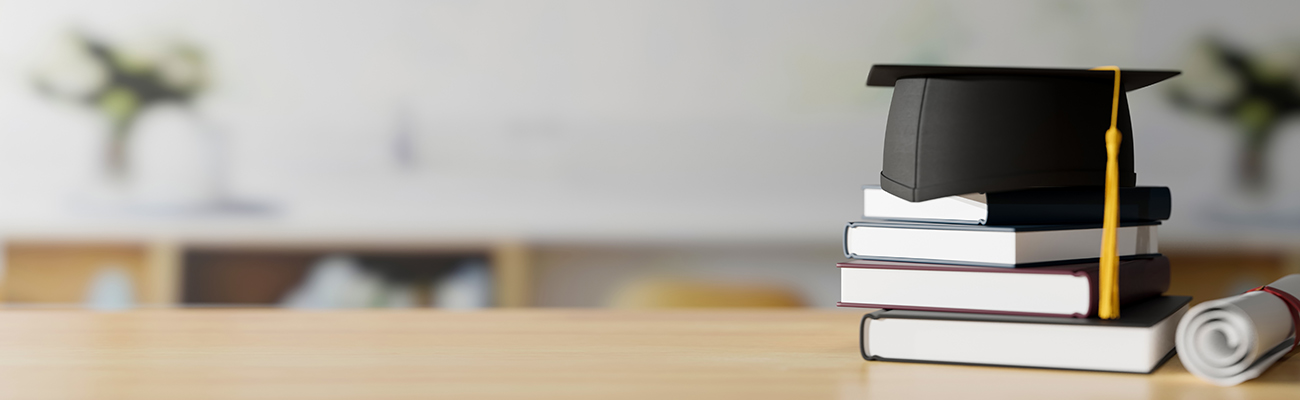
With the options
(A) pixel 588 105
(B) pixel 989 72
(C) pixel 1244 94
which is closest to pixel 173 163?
(A) pixel 588 105

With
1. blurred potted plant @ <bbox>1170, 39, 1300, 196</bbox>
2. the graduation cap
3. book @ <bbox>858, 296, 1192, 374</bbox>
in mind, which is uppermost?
blurred potted plant @ <bbox>1170, 39, 1300, 196</bbox>

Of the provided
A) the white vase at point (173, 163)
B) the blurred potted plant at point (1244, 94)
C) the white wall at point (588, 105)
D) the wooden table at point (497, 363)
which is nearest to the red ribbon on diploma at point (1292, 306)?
the wooden table at point (497, 363)

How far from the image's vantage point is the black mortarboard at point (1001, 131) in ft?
2.21

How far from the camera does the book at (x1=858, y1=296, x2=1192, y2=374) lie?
24.6 inches

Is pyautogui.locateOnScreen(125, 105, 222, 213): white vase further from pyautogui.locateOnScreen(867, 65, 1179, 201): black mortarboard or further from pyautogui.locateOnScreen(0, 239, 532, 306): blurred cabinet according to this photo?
pyautogui.locateOnScreen(867, 65, 1179, 201): black mortarboard

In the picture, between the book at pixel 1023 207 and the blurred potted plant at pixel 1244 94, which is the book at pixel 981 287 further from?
the blurred potted plant at pixel 1244 94

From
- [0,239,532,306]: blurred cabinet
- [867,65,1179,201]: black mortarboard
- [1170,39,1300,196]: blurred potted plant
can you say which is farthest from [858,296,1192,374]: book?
[1170,39,1300,196]: blurred potted plant

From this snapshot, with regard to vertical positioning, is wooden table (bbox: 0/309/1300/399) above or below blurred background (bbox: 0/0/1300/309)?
below

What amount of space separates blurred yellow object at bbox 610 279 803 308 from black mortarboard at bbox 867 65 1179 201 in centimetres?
148

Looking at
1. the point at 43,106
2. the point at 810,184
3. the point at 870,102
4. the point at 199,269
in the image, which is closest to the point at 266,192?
the point at 199,269

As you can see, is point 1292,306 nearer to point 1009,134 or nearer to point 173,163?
point 1009,134

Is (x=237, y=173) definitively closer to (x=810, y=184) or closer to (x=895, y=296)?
(x=810, y=184)

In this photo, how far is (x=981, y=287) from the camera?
649 mm

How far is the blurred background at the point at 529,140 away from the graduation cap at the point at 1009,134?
4.74ft
